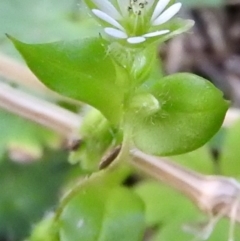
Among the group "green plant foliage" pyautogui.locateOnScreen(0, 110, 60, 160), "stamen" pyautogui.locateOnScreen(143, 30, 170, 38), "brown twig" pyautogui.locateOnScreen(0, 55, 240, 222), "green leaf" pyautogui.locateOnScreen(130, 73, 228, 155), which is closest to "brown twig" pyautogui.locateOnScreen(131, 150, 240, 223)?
"brown twig" pyautogui.locateOnScreen(0, 55, 240, 222)

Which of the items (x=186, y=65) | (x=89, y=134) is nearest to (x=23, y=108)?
(x=89, y=134)

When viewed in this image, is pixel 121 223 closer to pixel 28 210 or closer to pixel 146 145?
pixel 146 145

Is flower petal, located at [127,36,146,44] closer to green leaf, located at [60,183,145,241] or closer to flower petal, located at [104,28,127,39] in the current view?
flower petal, located at [104,28,127,39]

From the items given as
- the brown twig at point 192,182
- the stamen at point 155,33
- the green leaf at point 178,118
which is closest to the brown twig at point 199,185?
the brown twig at point 192,182

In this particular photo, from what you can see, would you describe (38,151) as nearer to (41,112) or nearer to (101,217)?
(41,112)

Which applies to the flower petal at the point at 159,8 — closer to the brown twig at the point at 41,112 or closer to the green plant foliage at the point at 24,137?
the brown twig at the point at 41,112
